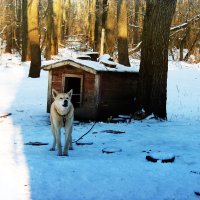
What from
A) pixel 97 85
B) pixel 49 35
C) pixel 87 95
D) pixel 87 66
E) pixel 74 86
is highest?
pixel 49 35

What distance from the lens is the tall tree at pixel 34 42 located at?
19.4 m

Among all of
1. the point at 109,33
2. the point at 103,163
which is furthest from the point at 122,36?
the point at 103,163

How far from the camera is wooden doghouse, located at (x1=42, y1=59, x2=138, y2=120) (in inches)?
448

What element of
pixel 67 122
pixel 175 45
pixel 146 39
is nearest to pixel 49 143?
pixel 67 122

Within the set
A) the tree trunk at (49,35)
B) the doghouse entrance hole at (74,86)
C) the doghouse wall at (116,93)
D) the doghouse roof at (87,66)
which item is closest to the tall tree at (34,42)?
the tree trunk at (49,35)

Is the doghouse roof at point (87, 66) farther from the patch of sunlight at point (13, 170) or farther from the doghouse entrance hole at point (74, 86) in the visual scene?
the patch of sunlight at point (13, 170)

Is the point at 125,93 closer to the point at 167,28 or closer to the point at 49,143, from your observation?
the point at 167,28

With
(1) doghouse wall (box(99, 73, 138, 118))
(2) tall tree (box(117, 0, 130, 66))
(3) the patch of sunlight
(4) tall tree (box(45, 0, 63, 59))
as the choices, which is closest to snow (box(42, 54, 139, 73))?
(1) doghouse wall (box(99, 73, 138, 118))

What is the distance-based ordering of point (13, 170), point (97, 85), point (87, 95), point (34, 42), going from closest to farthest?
point (13, 170) < point (97, 85) < point (87, 95) < point (34, 42)

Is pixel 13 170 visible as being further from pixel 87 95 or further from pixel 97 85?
pixel 87 95

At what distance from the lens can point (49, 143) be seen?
8.29m

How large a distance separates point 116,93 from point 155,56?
1763 millimetres

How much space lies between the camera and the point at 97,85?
11.3 metres

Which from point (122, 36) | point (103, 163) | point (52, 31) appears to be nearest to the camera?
point (103, 163)
